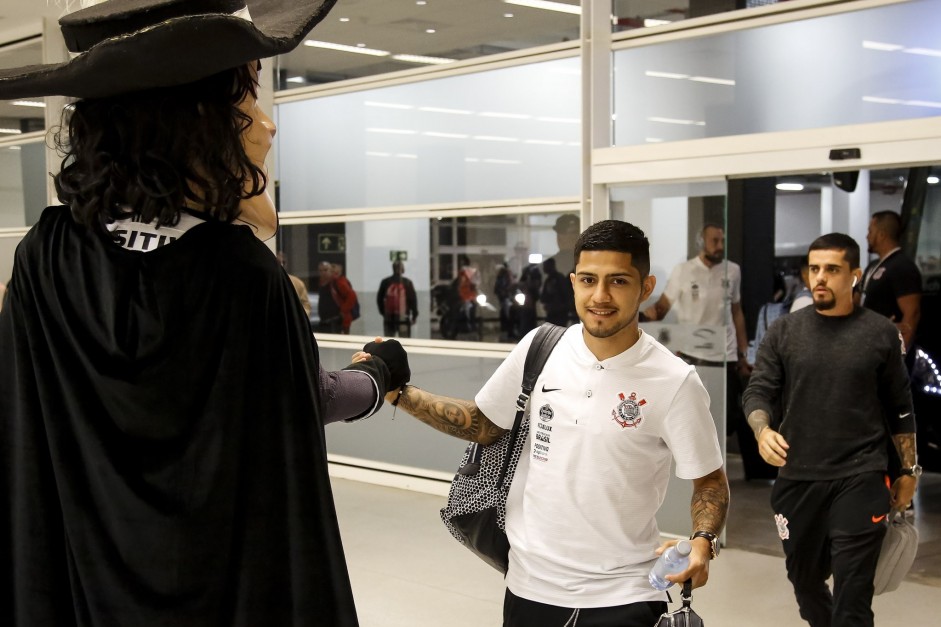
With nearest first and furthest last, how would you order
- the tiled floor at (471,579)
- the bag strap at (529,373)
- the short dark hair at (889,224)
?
1. the bag strap at (529,373)
2. the tiled floor at (471,579)
3. the short dark hair at (889,224)

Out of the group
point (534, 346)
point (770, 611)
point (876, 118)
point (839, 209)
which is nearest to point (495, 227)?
point (876, 118)

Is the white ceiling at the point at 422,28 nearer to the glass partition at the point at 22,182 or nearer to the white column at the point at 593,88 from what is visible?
the white column at the point at 593,88

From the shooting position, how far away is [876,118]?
5.73 meters

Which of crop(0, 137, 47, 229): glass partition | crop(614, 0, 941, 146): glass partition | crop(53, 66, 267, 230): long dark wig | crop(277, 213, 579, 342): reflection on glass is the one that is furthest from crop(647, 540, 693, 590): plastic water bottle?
crop(0, 137, 47, 229): glass partition

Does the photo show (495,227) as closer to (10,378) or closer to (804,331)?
(804,331)

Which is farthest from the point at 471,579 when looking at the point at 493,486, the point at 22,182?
the point at 22,182

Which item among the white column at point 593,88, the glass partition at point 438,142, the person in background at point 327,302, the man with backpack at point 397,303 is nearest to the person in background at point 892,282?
the white column at point 593,88

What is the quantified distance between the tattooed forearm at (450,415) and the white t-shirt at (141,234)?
1.44 meters

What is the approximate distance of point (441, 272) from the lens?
7.97 metres

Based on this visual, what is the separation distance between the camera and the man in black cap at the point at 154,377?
59.1 inches

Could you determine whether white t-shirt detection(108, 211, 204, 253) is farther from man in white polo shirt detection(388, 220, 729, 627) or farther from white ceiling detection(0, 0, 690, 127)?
white ceiling detection(0, 0, 690, 127)

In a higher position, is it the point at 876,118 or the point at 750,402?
the point at 876,118

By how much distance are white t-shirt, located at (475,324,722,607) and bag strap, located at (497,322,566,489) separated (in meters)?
0.07

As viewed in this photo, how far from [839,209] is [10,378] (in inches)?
492
